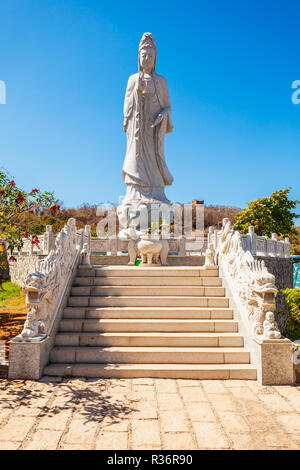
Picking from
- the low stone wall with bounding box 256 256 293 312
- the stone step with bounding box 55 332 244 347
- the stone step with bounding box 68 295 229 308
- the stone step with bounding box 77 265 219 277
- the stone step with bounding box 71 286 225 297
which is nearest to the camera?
the stone step with bounding box 55 332 244 347

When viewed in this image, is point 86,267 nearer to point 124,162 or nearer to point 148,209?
point 148,209

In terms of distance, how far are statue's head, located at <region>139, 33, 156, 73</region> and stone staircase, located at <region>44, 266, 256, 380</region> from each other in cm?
845

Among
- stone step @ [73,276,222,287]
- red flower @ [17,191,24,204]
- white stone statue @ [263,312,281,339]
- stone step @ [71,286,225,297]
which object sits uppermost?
red flower @ [17,191,24,204]

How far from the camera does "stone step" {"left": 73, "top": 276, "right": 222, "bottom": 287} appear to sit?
242 inches

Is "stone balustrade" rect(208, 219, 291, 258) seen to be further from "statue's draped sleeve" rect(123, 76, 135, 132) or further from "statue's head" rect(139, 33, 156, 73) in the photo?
"statue's head" rect(139, 33, 156, 73)

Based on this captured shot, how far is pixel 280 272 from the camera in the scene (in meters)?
11.0

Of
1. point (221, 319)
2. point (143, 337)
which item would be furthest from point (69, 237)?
point (221, 319)

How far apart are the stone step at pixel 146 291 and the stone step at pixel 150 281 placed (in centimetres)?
19

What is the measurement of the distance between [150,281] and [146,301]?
561mm

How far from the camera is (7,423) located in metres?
3.10

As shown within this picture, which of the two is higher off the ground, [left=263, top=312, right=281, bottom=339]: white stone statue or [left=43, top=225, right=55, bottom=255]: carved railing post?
[left=43, top=225, right=55, bottom=255]: carved railing post

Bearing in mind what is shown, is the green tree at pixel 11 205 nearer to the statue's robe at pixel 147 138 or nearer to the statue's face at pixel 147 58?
the statue's robe at pixel 147 138

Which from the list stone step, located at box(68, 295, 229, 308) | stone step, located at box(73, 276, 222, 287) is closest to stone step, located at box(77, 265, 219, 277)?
stone step, located at box(73, 276, 222, 287)

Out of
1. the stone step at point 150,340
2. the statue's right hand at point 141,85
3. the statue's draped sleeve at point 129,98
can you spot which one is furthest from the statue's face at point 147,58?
the stone step at point 150,340
